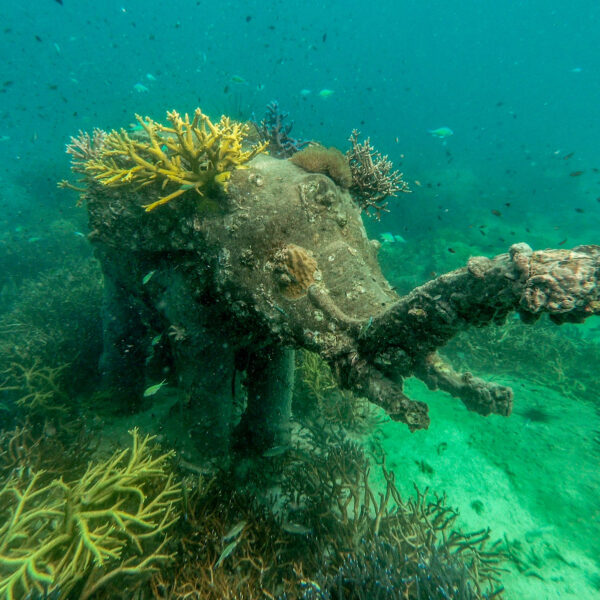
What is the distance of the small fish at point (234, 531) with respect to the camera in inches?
131

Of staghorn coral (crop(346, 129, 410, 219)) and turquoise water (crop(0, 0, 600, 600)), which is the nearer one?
staghorn coral (crop(346, 129, 410, 219))

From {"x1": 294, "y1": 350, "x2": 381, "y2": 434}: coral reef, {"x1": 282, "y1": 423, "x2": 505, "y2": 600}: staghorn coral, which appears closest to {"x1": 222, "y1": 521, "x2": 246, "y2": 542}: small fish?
{"x1": 282, "y1": 423, "x2": 505, "y2": 600}: staghorn coral

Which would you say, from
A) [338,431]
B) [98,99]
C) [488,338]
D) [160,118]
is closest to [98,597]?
[338,431]

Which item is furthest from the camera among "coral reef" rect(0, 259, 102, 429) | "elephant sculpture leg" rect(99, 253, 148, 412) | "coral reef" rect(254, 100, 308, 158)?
"coral reef" rect(254, 100, 308, 158)

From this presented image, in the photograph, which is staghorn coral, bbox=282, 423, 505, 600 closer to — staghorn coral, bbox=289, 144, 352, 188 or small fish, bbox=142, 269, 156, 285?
small fish, bbox=142, 269, 156, 285

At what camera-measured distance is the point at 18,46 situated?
78812mm

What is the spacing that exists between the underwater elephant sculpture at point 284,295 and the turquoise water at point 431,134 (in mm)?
3102

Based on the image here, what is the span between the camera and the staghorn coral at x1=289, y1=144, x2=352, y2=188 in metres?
4.00

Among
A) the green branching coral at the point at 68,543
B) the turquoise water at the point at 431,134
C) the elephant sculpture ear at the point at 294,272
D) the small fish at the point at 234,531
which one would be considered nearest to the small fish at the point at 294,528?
the small fish at the point at 234,531

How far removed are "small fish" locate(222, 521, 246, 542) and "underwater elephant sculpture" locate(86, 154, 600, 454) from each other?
119 centimetres

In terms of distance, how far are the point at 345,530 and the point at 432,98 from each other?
311 ft

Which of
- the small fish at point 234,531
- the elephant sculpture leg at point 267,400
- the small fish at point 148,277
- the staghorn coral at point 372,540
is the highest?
the small fish at point 148,277

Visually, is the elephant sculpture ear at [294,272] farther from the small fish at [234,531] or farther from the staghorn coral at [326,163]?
the small fish at [234,531]

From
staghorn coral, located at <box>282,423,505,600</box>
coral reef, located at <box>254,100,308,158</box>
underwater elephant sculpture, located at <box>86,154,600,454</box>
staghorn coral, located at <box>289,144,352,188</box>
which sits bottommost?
staghorn coral, located at <box>282,423,505,600</box>
